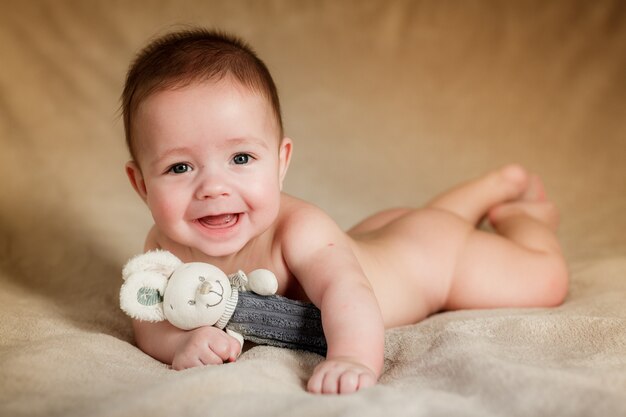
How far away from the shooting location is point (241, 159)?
1.20 meters

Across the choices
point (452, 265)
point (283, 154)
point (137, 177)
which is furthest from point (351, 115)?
point (137, 177)

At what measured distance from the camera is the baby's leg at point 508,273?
4.90 ft

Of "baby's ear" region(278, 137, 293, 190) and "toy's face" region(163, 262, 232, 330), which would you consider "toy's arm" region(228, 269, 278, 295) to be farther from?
"baby's ear" region(278, 137, 293, 190)

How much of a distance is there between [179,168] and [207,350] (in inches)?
11.8

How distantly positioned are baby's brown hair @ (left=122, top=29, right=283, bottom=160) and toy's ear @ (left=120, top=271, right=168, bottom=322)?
250mm

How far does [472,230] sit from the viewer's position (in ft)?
5.32

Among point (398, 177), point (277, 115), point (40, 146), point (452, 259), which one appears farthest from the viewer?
point (398, 177)

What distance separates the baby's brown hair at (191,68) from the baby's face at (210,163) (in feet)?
0.06

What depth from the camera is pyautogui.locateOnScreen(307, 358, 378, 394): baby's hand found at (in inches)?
36.4

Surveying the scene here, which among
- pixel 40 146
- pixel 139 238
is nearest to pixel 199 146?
pixel 139 238

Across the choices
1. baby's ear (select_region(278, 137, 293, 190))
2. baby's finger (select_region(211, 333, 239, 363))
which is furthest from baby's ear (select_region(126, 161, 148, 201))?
baby's finger (select_region(211, 333, 239, 363))

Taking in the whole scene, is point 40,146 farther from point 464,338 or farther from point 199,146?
point 464,338

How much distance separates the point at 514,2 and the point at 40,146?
4.84 ft

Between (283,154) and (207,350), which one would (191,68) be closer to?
(283,154)
